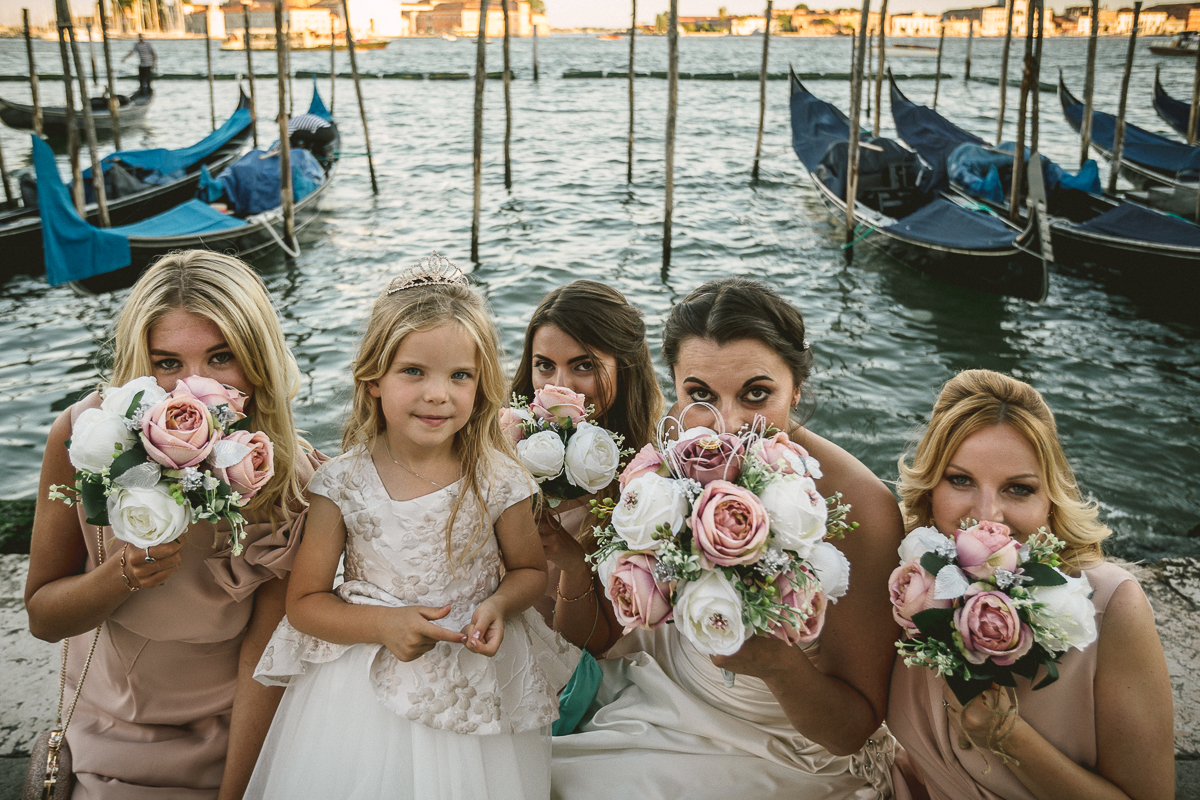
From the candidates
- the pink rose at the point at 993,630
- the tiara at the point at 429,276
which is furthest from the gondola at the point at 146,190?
the pink rose at the point at 993,630

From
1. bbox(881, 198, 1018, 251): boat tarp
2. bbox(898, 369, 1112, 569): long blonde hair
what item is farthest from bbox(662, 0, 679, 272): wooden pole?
bbox(898, 369, 1112, 569): long blonde hair

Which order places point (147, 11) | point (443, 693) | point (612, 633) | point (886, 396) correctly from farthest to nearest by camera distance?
point (147, 11), point (886, 396), point (612, 633), point (443, 693)

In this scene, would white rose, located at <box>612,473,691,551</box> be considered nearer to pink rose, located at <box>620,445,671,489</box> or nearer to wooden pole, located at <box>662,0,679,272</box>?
pink rose, located at <box>620,445,671,489</box>

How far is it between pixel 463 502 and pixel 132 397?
0.87m

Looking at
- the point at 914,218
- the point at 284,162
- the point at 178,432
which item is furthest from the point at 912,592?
the point at 284,162

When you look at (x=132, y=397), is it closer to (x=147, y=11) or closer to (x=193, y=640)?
(x=193, y=640)

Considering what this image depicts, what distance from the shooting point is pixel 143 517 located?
1.75 m

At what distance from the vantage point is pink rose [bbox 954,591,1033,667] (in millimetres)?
1601

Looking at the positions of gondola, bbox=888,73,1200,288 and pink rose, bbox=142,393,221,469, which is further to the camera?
gondola, bbox=888,73,1200,288

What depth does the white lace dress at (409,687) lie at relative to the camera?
1.98 meters

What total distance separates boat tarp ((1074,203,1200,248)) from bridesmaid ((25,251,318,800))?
10795 millimetres

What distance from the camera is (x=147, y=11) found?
62.8 meters

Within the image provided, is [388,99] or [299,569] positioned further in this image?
[388,99]

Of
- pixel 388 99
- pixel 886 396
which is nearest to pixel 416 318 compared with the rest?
pixel 886 396
